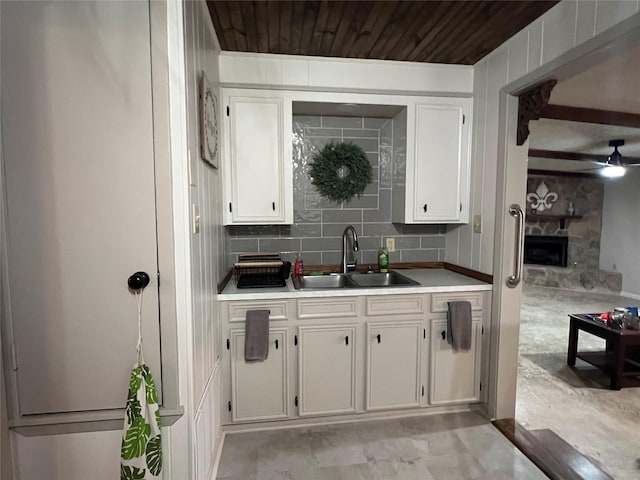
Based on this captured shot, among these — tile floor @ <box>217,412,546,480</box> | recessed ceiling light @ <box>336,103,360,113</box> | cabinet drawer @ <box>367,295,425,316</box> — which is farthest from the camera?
recessed ceiling light @ <box>336,103,360,113</box>

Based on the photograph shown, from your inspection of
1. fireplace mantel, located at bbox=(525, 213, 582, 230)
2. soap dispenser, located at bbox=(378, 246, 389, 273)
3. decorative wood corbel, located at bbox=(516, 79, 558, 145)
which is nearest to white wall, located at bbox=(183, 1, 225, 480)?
soap dispenser, located at bbox=(378, 246, 389, 273)

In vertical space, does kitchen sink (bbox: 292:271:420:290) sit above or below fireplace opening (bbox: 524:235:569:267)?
above

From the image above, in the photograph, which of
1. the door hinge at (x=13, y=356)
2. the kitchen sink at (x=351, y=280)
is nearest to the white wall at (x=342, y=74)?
the kitchen sink at (x=351, y=280)

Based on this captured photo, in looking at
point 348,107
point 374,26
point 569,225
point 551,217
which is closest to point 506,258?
point 348,107

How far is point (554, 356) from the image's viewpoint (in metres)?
3.36

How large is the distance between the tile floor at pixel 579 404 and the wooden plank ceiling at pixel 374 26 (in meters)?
2.48

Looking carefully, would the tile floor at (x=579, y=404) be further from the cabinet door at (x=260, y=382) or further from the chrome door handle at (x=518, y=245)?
the cabinet door at (x=260, y=382)

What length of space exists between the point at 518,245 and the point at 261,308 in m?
1.67

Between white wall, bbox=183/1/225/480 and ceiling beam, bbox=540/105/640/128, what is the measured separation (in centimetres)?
281

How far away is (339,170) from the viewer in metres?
2.71

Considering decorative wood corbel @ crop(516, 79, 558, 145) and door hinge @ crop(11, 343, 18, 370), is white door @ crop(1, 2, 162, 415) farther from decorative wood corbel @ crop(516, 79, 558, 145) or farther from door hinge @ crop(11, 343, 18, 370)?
decorative wood corbel @ crop(516, 79, 558, 145)

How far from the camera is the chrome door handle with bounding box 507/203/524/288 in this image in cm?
213

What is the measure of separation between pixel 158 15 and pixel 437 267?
2552 millimetres

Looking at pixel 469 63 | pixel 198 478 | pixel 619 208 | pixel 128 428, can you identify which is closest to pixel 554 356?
pixel 469 63
